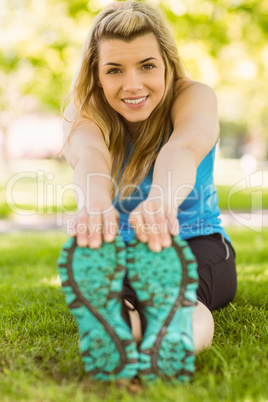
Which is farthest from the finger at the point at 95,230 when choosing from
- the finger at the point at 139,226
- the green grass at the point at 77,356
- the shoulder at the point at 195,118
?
the shoulder at the point at 195,118

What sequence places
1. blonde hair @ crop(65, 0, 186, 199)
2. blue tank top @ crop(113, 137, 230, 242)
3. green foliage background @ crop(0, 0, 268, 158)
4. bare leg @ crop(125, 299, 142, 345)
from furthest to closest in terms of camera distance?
1. green foliage background @ crop(0, 0, 268, 158)
2. blue tank top @ crop(113, 137, 230, 242)
3. blonde hair @ crop(65, 0, 186, 199)
4. bare leg @ crop(125, 299, 142, 345)

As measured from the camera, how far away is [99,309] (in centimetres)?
156

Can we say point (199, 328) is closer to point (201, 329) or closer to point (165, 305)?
point (201, 329)

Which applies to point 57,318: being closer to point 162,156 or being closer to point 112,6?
point 162,156

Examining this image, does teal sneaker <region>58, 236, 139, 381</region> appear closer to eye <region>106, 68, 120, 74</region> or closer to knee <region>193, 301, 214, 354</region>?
knee <region>193, 301, 214, 354</region>

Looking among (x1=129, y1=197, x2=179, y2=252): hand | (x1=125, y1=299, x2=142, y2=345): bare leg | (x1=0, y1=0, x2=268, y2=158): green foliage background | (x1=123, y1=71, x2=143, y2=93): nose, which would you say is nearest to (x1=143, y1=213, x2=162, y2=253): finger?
(x1=129, y1=197, x2=179, y2=252): hand

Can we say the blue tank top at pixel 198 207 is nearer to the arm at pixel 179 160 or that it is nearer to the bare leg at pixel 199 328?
the arm at pixel 179 160

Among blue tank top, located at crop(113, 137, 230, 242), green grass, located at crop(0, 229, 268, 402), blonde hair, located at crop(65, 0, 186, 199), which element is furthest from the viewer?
blue tank top, located at crop(113, 137, 230, 242)

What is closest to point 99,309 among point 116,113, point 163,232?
point 163,232

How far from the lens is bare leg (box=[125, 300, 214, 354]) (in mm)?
1754

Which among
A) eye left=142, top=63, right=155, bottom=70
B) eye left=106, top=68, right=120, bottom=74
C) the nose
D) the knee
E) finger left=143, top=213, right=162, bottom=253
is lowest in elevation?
the knee

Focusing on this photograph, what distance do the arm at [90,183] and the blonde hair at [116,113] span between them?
4.4 inches

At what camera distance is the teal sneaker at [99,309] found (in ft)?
5.10

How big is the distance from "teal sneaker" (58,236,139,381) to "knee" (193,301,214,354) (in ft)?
1.10
